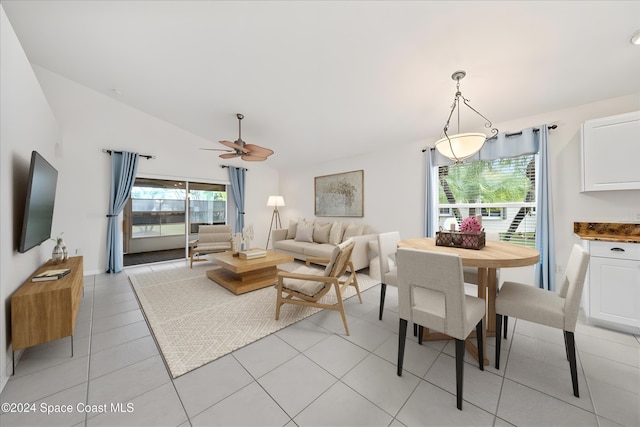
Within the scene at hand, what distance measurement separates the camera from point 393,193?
175 inches

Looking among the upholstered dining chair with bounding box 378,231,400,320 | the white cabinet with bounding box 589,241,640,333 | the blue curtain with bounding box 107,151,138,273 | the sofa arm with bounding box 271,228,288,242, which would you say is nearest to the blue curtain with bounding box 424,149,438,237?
the upholstered dining chair with bounding box 378,231,400,320

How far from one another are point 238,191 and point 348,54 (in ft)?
14.9

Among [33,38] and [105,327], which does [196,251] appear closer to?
[105,327]

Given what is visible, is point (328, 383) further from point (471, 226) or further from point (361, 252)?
point (361, 252)

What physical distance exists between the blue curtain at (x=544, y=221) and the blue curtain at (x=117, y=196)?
22.2 feet

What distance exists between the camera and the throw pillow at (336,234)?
4687 mm

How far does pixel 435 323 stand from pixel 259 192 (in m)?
5.80

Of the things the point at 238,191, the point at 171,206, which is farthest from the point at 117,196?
the point at 238,191

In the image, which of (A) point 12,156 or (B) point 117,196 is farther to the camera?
(B) point 117,196

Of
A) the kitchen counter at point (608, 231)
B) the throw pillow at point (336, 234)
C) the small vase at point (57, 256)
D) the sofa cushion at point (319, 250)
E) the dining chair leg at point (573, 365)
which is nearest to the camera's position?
the dining chair leg at point (573, 365)

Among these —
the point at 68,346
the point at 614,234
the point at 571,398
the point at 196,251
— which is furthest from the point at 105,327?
the point at 614,234

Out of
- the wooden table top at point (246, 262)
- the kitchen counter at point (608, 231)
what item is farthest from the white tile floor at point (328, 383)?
the wooden table top at point (246, 262)

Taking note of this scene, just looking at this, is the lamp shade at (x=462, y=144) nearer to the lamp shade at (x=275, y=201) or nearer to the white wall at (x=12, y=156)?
the white wall at (x=12, y=156)

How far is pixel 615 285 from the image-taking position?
2215mm
